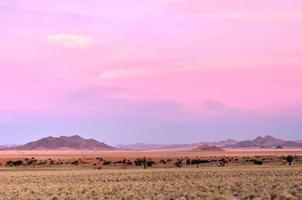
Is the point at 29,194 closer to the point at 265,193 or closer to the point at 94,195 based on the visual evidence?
the point at 94,195

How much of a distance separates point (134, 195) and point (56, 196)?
446 cm

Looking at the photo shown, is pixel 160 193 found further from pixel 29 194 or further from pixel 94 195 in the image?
pixel 29 194

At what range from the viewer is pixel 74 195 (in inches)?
1344

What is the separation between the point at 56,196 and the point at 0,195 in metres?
3.97

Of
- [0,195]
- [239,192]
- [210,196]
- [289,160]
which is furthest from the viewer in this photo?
[289,160]

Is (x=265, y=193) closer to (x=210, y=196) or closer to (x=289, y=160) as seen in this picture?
(x=210, y=196)

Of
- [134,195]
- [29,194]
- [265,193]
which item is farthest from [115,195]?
[265,193]

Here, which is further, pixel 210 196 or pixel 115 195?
pixel 115 195

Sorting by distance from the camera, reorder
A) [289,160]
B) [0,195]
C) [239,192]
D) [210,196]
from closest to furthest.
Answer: [210,196]
[239,192]
[0,195]
[289,160]

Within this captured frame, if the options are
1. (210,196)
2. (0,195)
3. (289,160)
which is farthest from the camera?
(289,160)

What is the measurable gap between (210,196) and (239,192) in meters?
2.76

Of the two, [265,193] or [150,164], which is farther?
[150,164]

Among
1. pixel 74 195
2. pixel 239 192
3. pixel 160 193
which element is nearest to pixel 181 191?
pixel 160 193

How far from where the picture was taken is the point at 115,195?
3369 cm
